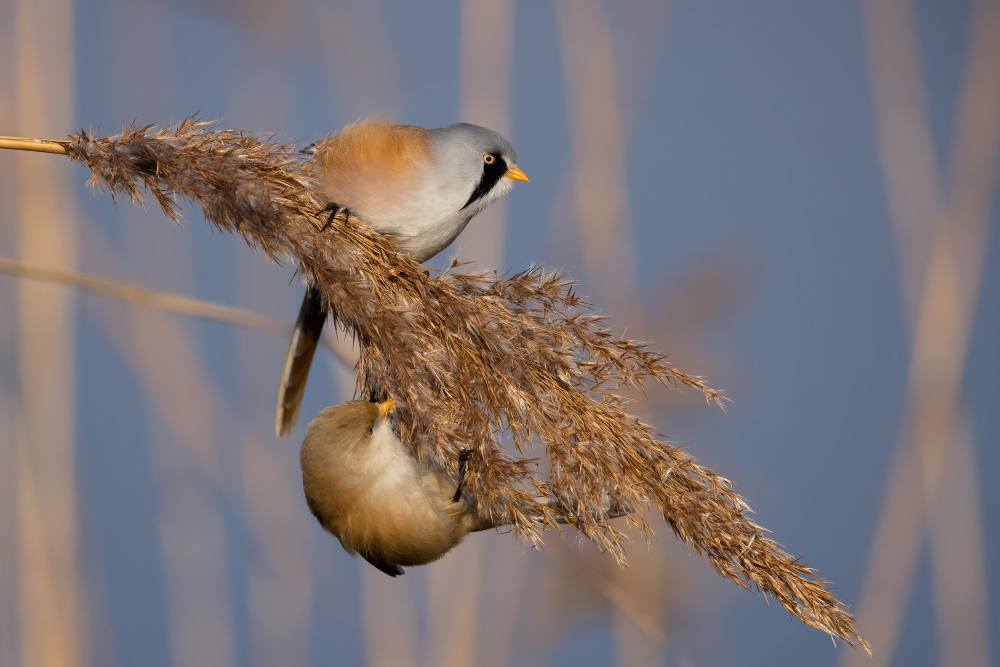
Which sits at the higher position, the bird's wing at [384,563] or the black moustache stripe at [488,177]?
the black moustache stripe at [488,177]

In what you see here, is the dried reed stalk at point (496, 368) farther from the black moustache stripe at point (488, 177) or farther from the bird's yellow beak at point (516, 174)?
the bird's yellow beak at point (516, 174)

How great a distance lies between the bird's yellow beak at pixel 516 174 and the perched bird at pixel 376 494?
0.78m

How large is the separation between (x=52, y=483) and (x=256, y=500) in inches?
23.5

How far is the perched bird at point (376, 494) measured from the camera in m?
1.45

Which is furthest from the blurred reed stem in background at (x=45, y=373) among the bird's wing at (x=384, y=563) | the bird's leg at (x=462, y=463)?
the bird's leg at (x=462, y=463)

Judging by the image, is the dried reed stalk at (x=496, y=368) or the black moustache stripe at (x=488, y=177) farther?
the black moustache stripe at (x=488, y=177)

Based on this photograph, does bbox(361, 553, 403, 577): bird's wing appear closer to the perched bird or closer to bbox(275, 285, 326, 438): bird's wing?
the perched bird

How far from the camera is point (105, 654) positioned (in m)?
2.27

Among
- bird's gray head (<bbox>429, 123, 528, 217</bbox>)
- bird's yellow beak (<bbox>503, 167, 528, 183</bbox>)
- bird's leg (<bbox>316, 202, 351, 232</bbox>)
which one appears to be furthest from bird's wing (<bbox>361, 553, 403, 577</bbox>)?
bird's yellow beak (<bbox>503, 167, 528, 183</bbox>)

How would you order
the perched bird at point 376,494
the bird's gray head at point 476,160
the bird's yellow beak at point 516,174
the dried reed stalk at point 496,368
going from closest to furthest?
1. the dried reed stalk at point 496,368
2. the perched bird at point 376,494
3. the bird's gray head at point 476,160
4. the bird's yellow beak at point 516,174

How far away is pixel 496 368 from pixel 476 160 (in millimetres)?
785

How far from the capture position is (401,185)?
1705mm

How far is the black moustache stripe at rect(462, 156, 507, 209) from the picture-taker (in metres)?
1.92

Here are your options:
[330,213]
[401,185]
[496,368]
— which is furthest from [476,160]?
[496,368]
